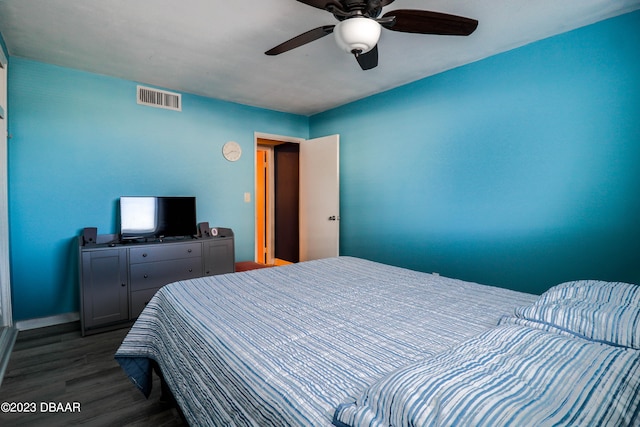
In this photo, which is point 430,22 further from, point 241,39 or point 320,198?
point 320,198

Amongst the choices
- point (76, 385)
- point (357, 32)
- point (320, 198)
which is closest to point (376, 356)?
point (357, 32)

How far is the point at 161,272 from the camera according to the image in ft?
10.7

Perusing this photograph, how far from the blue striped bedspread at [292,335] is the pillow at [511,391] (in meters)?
0.14

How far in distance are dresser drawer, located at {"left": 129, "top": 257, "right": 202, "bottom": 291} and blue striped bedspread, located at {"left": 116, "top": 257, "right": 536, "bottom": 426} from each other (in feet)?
4.80

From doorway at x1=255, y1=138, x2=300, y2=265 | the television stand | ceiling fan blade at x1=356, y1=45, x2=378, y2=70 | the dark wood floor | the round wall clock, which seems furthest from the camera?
doorway at x1=255, y1=138, x2=300, y2=265

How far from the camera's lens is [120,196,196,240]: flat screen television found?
10.7 feet

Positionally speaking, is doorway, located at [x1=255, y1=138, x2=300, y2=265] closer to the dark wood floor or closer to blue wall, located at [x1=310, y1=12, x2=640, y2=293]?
blue wall, located at [x1=310, y1=12, x2=640, y2=293]

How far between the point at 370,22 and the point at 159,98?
2866 millimetres

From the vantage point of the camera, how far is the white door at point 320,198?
419 cm

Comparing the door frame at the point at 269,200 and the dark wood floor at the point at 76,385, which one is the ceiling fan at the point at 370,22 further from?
the door frame at the point at 269,200

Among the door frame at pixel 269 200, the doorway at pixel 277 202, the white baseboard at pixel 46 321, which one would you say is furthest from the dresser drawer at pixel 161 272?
the doorway at pixel 277 202

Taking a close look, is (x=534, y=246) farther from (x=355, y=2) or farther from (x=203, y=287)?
(x=203, y=287)

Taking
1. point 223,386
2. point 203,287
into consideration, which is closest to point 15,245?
point 203,287

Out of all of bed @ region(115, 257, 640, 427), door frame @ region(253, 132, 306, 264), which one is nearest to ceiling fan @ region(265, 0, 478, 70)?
bed @ region(115, 257, 640, 427)
